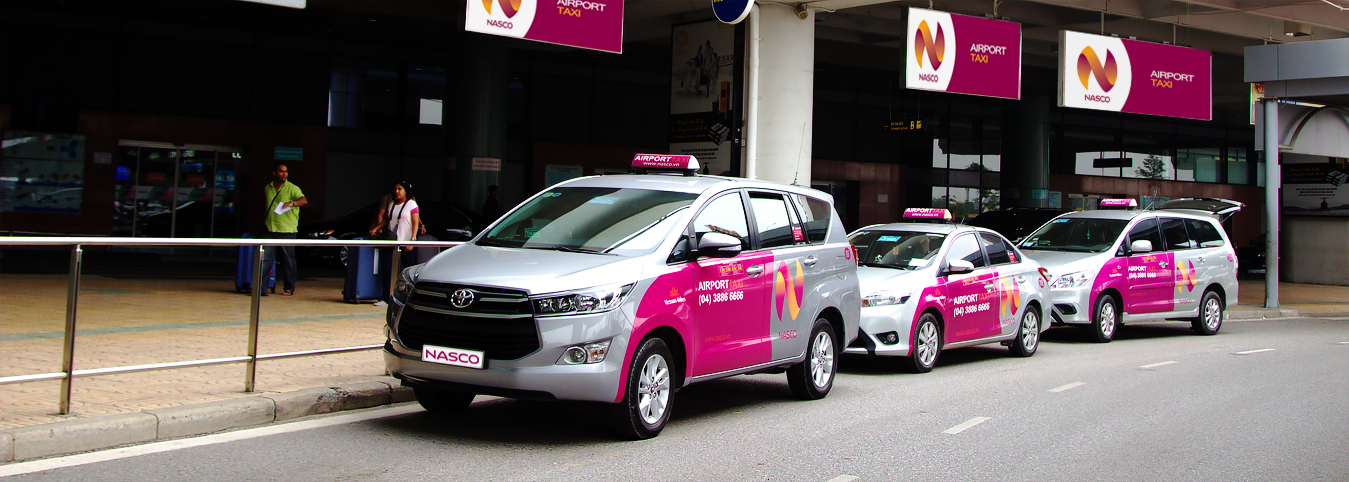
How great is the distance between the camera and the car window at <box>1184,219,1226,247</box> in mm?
15977

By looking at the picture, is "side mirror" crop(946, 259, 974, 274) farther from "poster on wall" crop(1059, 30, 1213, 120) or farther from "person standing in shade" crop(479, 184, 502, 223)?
"person standing in shade" crop(479, 184, 502, 223)

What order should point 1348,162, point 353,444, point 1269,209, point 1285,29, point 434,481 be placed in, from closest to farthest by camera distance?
point 434,481
point 353,444
point 1269,209
point 1285,29
point 1348,162

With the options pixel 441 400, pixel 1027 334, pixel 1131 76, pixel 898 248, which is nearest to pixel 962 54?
pixel 1131 76

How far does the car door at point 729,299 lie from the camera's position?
287 inches

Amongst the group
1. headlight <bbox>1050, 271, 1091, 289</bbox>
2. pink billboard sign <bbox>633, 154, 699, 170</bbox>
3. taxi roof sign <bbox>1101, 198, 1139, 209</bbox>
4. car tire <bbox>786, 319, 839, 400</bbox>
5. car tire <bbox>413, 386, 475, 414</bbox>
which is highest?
taxi roof sign <bbox>1101, 198, 1139, 209</bbox>

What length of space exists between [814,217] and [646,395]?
9.03 feet

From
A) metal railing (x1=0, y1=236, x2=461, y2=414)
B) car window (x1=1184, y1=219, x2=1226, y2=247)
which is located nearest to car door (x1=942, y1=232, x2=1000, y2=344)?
car window (x1=1184, y1=219, x2=1226, y2=247)

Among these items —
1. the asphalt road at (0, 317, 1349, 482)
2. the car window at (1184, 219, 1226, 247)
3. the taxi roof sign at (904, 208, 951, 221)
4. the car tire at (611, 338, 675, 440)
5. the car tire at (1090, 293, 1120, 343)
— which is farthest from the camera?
the car window at (1184, 219, 1226, 247)

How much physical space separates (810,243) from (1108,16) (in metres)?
16.2

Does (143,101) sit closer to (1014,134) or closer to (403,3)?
(403,3)

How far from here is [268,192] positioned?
566 inches

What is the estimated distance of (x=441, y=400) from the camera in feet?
24.6

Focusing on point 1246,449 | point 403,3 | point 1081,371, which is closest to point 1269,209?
point 1081,371

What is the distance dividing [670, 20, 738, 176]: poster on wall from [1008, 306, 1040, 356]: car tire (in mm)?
5194
